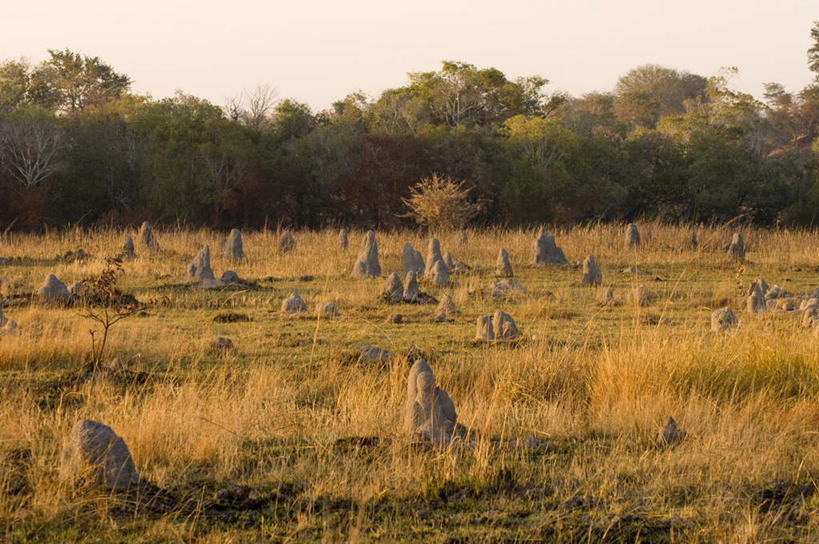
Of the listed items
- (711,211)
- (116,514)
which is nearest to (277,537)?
(116,514)

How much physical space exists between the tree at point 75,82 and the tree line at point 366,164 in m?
1.26

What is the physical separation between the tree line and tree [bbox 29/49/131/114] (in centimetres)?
126

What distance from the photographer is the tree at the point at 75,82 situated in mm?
40281

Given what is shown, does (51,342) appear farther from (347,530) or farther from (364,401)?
(347,530)

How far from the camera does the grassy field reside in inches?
170

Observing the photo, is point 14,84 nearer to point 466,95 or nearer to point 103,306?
point 466,95

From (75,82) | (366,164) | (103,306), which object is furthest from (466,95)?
(103,306)

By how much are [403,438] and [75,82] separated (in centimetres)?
4037

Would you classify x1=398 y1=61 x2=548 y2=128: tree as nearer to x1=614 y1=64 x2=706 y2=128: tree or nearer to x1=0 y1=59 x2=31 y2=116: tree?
x1=0 y1=59 x2=31 y2=116: tree

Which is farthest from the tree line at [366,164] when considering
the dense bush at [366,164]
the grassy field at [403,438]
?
the grassy field at [403,438]

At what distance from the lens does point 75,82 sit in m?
41.5

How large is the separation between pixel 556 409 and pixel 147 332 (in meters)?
5.32

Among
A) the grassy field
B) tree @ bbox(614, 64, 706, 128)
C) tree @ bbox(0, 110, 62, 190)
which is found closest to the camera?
the grassy field

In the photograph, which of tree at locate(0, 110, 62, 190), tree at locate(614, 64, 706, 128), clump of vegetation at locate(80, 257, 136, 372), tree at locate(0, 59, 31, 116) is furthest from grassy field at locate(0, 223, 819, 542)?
tree at locate(614, 64, 706, 128)
